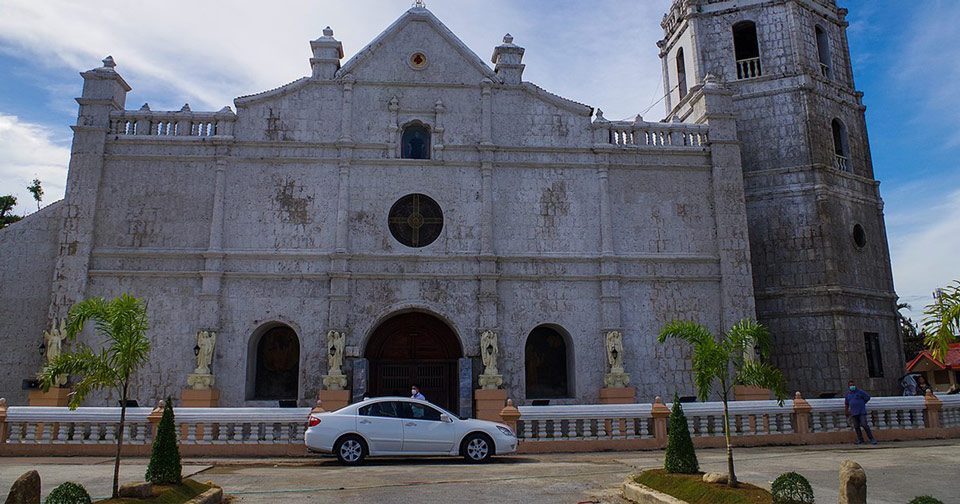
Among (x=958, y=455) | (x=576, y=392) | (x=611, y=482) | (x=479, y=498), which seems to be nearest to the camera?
(x=479, y=498)

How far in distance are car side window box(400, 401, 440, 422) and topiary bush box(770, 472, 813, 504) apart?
27.2ft

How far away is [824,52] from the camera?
91.0 ft

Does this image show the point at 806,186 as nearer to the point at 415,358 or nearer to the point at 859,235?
the point at 859,235

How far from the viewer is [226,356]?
22.0 m

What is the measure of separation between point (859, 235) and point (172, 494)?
82.1ft

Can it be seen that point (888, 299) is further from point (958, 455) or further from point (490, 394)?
point (490, 394)

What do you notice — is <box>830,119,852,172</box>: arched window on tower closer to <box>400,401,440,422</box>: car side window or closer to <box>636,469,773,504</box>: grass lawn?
<box>400,401,440,422</box>: car side window

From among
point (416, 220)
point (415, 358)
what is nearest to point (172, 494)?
point (415, 358)

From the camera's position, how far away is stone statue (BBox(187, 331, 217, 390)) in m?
21.2

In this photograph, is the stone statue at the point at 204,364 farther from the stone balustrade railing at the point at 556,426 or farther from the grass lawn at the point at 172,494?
the grass lawn at the point at 172,494

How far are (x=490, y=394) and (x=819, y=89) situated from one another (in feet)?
57.2

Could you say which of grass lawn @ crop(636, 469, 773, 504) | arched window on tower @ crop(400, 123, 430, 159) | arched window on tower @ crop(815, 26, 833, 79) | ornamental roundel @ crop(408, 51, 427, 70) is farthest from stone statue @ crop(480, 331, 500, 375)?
arched window on tower @ crop(815, 26, 833, 79)

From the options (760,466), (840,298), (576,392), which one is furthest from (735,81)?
(760,466)

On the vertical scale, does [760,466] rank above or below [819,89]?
below
